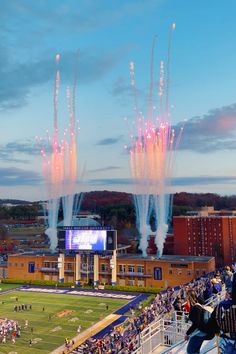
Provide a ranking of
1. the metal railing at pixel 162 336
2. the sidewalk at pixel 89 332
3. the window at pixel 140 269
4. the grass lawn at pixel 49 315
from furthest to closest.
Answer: the window at pixel 140 269, the grass lawn at pixel 49 315, the sidewalk at pixel 89 332, the metal railing at pixel 162 336

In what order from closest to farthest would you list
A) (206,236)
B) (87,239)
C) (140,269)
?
(140,269)
(87,239)
(206,236)

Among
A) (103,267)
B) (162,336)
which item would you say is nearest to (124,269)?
(103,267)

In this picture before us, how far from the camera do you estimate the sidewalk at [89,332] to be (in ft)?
102

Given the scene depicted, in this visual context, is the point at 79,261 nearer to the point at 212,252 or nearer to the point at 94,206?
the point at 212,252

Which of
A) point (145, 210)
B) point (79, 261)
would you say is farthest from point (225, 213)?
point (79, 261)

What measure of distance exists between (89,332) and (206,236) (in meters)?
50.6

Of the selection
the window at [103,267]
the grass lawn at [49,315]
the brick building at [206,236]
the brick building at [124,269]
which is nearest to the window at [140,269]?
the brick building at [124,269]

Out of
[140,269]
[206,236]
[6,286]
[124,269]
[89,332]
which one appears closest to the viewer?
[89,332]

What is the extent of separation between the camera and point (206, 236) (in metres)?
81.2

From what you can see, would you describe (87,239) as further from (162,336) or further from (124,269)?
(162,336)

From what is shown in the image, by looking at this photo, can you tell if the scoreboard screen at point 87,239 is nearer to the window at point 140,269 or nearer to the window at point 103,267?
the window at point 103,267

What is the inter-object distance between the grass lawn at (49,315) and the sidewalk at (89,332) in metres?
0.68

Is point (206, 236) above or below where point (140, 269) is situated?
above

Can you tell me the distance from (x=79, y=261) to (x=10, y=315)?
62.9 feet
